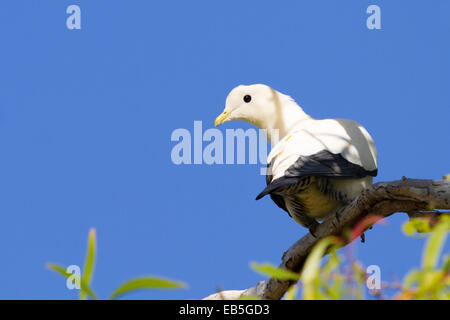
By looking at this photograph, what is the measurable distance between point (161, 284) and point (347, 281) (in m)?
0.36

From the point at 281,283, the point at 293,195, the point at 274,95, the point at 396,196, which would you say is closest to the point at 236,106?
the point at 274,95

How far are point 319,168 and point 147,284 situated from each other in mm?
2949

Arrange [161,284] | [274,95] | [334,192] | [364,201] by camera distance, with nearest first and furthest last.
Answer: [161,284], [364,201], [334,192], [274,95]

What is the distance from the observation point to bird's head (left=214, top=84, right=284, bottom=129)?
5.09 metres

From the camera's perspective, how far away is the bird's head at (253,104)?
5.09 meters

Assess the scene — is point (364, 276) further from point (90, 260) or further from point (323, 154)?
point (323, 154)

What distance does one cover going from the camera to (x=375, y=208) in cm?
328

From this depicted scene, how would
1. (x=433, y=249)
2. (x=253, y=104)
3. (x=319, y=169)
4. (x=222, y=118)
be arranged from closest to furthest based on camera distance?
(x=433, y=249), (x=319, y=169), (x=253, y=104), (x=222, y=118)

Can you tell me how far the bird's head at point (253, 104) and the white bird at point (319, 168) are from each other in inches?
15.4

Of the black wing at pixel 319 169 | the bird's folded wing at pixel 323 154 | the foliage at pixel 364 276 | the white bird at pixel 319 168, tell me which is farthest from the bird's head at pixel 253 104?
the foliage at pixel 364 276

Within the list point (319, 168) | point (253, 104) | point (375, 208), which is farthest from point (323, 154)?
point (253, 104)

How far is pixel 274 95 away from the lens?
5.12m
